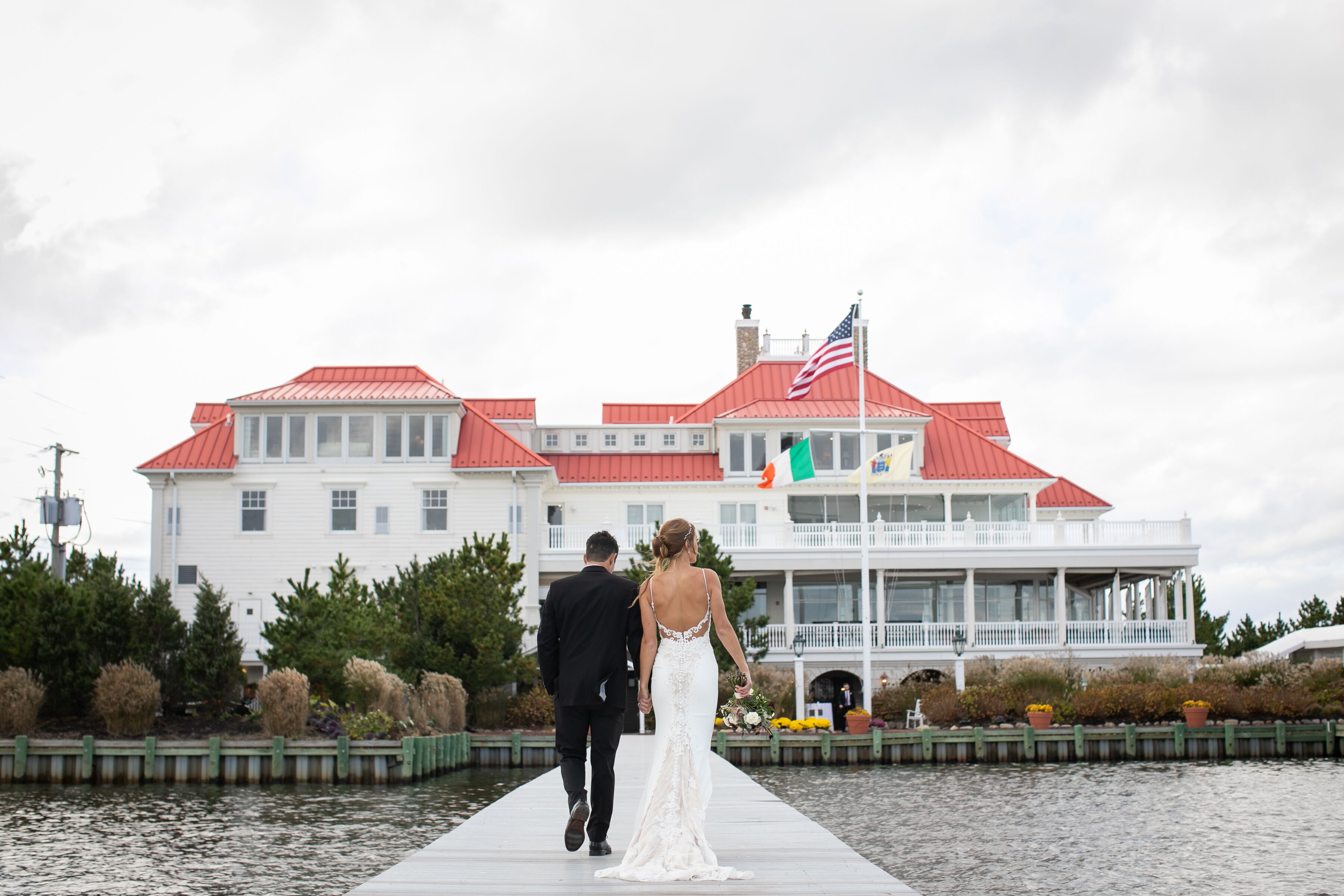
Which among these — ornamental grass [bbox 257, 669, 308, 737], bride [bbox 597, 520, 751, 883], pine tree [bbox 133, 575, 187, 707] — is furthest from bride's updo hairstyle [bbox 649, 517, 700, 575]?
pine tree [bbox 133, 575, 187, 707]

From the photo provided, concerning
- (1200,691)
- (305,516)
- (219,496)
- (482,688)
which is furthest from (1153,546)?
(219,496)

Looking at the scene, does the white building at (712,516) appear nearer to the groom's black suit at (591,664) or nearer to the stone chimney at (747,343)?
the stone chimney at (747,343)

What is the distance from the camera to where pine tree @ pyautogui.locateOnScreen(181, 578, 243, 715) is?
30375mm

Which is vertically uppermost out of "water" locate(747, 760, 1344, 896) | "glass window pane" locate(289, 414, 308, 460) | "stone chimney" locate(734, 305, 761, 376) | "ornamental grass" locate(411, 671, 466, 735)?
"stone chimney" locate(734, 305, 761, 376)

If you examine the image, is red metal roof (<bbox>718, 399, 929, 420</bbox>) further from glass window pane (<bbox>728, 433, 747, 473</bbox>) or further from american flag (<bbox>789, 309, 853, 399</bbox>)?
american flag (<bbox>789, 309, 853, 399</bbox>)

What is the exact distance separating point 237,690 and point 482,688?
6.05 metres

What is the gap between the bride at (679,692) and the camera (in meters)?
8.96

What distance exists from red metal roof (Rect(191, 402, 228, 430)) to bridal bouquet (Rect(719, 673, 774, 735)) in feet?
88.1

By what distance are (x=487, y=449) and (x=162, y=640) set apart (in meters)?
15.0

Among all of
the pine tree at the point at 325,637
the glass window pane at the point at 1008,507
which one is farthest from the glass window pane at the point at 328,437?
the glass window pane at the point at 1008,507

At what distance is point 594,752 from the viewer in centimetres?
979

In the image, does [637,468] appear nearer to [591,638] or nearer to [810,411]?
[810,411]

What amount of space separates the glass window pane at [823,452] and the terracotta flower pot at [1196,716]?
55.4 feet

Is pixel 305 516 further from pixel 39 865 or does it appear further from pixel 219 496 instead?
pixel 39 865
